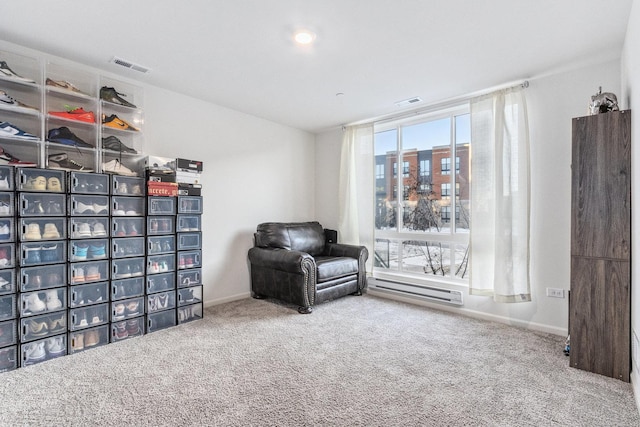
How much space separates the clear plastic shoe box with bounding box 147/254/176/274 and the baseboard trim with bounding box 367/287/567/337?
101 inches

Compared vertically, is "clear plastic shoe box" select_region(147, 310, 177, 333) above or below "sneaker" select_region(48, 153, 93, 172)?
below

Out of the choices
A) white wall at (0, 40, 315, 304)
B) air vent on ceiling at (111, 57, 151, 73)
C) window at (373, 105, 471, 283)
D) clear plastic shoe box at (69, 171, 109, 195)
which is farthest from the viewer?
window at (373, 105, 471, 283)

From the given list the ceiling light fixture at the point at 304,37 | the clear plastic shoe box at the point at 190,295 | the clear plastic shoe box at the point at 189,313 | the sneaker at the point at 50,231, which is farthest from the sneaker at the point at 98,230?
the ceiling light fixture at the point at 304,37

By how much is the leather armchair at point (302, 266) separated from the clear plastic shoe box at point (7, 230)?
231 centimetres

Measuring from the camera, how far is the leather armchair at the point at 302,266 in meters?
3.69

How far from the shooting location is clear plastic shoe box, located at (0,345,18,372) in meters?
2.31

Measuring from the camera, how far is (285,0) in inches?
80.9

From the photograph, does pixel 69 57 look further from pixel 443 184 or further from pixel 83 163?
pixel 443 184

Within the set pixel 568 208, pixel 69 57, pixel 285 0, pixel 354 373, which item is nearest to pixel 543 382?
pixel 354 373

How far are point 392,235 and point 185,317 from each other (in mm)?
2716

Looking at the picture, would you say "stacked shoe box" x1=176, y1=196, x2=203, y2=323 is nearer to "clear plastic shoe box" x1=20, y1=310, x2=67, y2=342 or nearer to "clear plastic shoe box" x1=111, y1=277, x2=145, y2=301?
"clear plastic shoe box" x1=111, y1=277, x2=145, y2=301

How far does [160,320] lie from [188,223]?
96 centimetres

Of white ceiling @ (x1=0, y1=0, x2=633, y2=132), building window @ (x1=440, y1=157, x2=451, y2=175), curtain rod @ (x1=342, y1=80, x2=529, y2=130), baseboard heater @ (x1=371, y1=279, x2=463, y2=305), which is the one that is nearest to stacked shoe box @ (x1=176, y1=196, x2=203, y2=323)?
white ceiling @ (x1=0, y1=0, x2=633, y2=132)

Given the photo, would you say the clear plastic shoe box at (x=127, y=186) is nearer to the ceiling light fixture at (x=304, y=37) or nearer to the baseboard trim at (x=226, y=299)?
the baseboard trim at (x=226, y=299)
